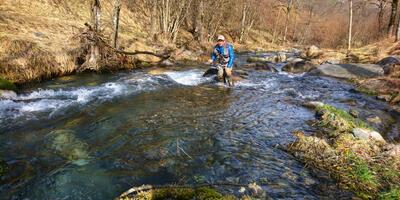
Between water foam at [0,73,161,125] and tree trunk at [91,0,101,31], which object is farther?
tree trunk at [91,0,101,31]

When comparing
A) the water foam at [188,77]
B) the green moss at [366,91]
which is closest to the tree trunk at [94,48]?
the water foam at [188,77]

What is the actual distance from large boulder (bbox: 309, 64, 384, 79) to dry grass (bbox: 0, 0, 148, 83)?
11651 millimetres

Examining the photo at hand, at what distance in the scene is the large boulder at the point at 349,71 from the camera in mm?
18266

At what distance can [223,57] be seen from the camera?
15.1 meters

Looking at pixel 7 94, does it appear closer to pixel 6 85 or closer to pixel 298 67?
pixel 6 85

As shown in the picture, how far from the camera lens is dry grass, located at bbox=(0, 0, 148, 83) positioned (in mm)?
12789

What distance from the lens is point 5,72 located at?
479 inches

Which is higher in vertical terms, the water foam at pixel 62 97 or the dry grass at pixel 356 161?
the water foam at pixel 62 97

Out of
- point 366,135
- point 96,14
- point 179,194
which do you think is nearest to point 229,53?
point 96,14

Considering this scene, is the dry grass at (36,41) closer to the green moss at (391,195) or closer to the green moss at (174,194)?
the green moss at (174,194)

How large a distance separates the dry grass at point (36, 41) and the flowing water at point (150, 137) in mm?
823

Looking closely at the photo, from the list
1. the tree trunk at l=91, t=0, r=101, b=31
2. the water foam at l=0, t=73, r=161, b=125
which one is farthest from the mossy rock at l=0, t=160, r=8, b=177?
the tree trunk at l=91, t=0, r=101, b=31

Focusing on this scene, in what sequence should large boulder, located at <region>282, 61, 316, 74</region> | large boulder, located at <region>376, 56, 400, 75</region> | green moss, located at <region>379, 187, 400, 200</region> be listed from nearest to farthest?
green moss, located at <region>379, 187, 400, 200</region> < large boulder, located at <region>376, 56, 400, 75</region> < large boulder, located at <region>282, 61, 316, 74</region>

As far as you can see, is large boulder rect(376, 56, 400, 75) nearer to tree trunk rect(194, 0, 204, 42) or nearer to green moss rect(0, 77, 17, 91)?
green moss rect(0, 77, 17, 91)
